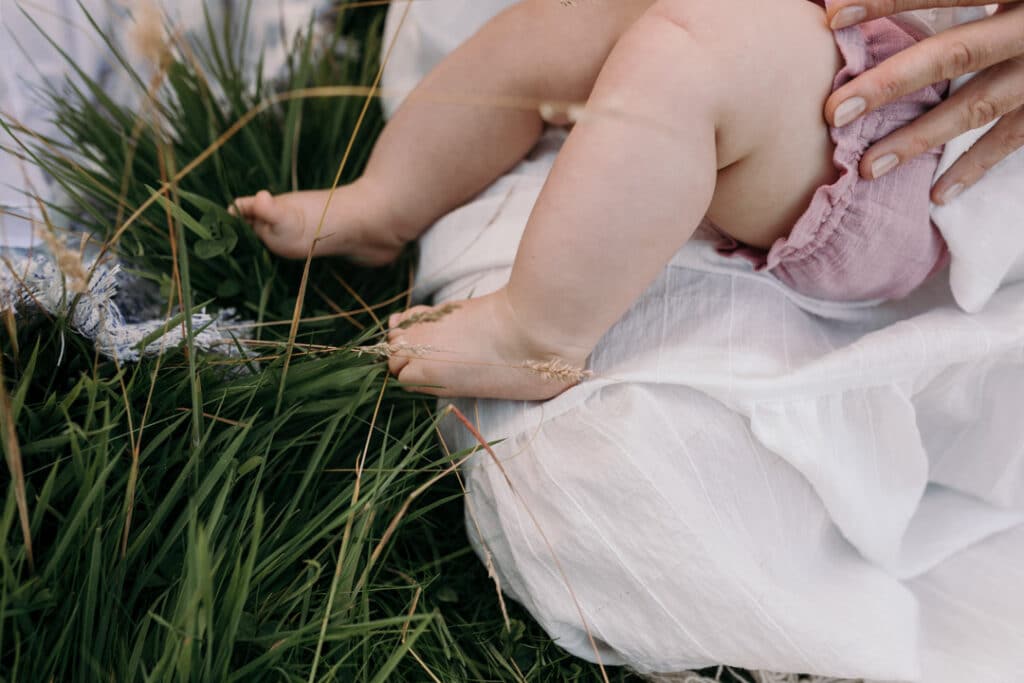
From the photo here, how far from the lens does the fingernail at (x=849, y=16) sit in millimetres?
665

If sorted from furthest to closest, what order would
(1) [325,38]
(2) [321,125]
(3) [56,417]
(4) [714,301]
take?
(1) [325,38]
(2) [321,125]
(4) [714,301]
(3) [56,417]

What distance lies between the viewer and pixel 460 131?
86cm

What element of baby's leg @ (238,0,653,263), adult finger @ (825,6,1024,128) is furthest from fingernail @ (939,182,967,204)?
baby's leg @ (238,0,653,263)

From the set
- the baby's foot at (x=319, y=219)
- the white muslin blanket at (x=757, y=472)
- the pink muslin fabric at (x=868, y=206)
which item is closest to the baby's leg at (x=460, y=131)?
the baby's foot at (x=319, y=219)

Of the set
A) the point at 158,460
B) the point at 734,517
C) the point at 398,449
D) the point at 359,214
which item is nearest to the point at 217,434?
the point at 158,460

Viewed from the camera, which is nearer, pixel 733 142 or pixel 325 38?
pixel 733 142

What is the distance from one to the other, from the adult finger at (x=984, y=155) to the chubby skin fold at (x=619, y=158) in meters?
0.11

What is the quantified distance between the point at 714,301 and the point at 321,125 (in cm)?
57

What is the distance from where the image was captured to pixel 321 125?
1.04 m

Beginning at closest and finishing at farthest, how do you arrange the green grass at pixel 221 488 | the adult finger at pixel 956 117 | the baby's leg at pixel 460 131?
the green grass at pixel 221 488, the adult finger at pixel 956 117, the baby's leg at pixel 460 131

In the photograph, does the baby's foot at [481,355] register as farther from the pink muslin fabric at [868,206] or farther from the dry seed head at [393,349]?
the pink muslin fabric at [868,206]

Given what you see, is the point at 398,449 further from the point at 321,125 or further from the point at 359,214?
the point at 321,125

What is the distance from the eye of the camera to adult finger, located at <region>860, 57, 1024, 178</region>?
26.9 inches

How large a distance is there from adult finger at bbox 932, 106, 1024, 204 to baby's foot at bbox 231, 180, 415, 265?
560 millimetres
